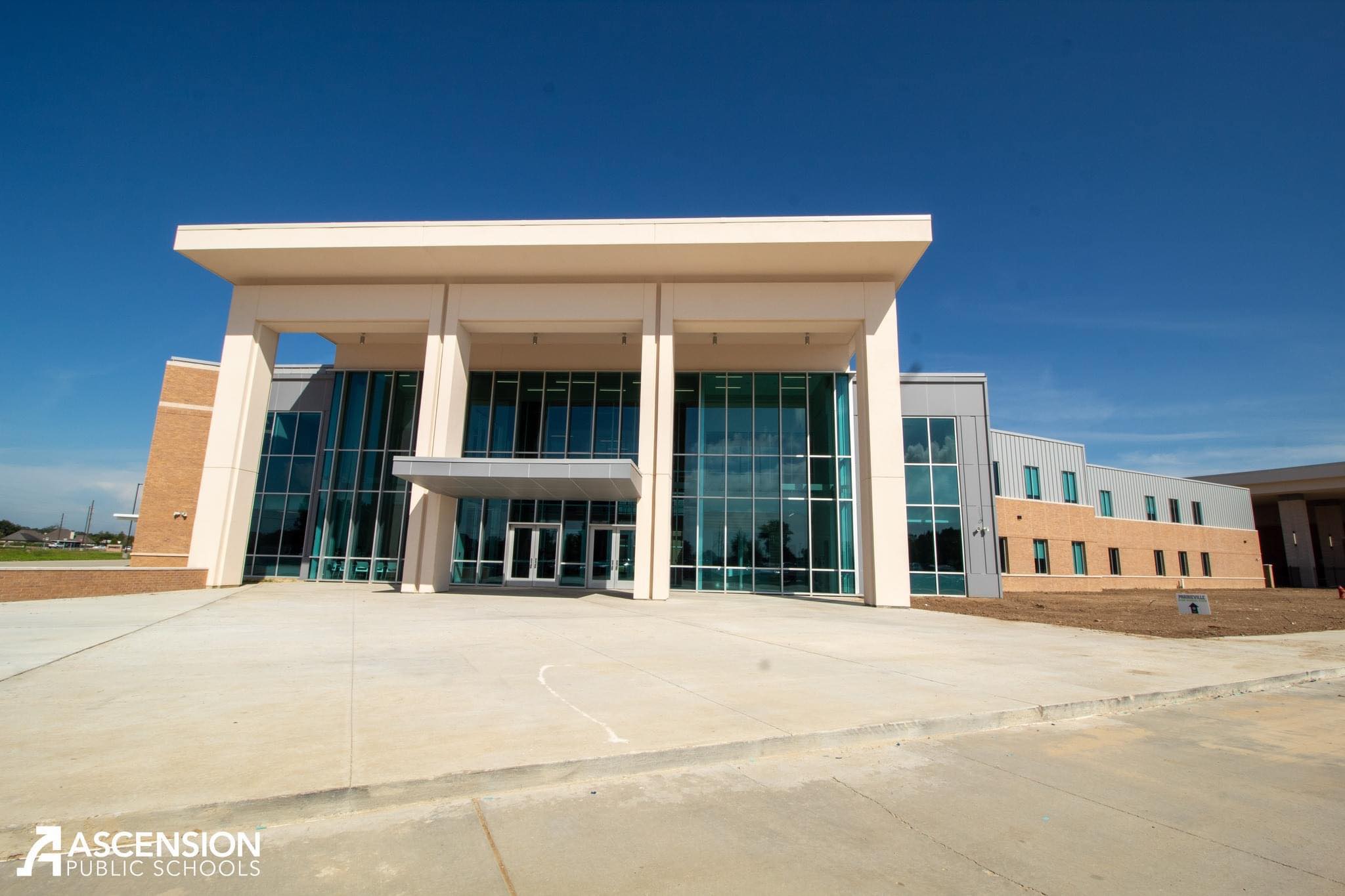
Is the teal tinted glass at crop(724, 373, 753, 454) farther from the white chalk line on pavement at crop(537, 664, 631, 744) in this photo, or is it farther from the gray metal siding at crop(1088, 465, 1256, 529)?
the gray metal siding at crop(1088, 465, 1256, 529)

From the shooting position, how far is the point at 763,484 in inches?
1032

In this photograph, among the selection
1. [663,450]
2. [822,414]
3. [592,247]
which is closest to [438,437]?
[663,450]

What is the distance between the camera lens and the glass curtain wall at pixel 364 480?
26031 millimetres

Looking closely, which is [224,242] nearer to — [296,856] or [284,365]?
[284,365]

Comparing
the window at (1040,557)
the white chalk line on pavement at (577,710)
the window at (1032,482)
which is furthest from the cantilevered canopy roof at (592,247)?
the window at (1040,557)

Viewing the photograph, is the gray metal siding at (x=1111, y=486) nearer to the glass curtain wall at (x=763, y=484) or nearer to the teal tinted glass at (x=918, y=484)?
the teal tinted glass at (x=918, y=484)

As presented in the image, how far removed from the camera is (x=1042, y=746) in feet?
17.9

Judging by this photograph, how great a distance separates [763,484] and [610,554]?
6.63 m

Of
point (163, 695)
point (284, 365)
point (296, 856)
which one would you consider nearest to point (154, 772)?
point (296, 856)

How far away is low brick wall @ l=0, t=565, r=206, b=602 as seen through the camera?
15500 millimetres

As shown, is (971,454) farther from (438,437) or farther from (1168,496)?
(1168,496)

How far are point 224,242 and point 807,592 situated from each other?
2329 cm

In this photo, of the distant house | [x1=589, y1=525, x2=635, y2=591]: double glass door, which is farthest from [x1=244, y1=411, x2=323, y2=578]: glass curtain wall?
the distant house

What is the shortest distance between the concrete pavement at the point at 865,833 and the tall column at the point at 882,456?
610 inches
